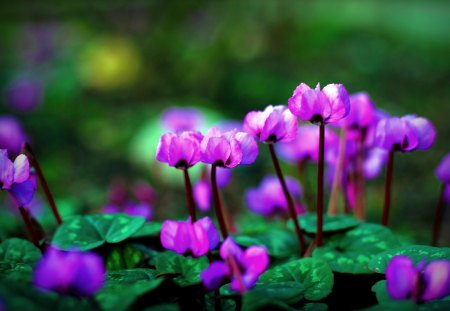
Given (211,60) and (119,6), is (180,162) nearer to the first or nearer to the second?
(211,60)

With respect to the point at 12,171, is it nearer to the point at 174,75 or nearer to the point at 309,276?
the point at 309,276

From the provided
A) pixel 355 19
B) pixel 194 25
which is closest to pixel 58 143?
pixel 194 25

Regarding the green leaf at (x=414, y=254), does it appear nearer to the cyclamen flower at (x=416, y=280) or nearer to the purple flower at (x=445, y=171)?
the cyclamen flower at (x=416, y=280)

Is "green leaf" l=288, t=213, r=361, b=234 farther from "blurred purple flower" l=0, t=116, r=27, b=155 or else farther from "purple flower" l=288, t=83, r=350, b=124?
"blurred purple flower" l=0, t=116, r=27, b=155

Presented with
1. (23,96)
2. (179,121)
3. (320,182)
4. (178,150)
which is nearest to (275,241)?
(320,182)

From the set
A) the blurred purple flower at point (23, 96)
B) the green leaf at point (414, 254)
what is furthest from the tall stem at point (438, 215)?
the blurred purple flower at point (23, 96)

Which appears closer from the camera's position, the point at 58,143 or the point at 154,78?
the point at 58,143

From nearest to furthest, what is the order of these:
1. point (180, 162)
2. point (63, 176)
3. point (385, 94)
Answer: point (180, 162) < point (63, 176) < point (385, 94)
